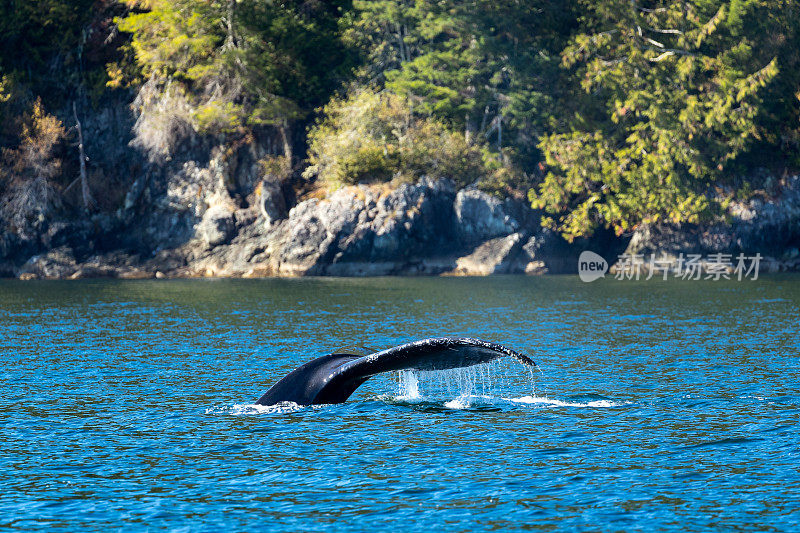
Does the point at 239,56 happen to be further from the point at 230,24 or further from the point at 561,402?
the point at 561,402

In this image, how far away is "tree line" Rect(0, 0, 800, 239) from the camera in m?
60.1

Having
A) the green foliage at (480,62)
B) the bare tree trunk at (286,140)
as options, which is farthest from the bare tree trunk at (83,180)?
the green foliage at (480,62)

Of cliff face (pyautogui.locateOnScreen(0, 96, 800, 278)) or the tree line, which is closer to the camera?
the tree line

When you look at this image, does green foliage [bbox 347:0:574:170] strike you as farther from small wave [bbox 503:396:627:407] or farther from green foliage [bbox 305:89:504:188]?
small wave [bbox 503:396:627:407]

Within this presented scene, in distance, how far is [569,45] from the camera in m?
64.6

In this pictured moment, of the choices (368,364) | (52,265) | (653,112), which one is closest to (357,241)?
(653,112)

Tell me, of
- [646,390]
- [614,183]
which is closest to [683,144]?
[614,183]

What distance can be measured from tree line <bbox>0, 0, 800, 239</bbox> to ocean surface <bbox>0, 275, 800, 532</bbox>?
3338 cm

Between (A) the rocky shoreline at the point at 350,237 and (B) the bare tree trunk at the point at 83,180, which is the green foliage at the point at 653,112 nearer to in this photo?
(A) the rocky shoreline at the point at 350,237

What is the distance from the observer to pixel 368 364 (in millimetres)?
14203

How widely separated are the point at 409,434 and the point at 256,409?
294 cm

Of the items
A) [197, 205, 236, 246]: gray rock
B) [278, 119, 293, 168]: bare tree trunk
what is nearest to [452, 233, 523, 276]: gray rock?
[278, 119, 293, 168]: bare tree trunk

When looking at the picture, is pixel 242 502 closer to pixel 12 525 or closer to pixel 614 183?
pixel 12 525

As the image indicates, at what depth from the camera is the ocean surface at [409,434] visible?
10570mm
